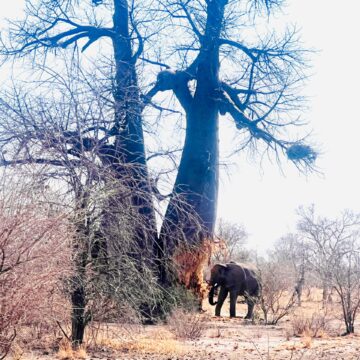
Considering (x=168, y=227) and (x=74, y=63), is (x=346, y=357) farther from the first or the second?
(x=74, y=63)

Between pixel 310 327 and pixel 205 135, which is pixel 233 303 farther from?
pixel 310 327

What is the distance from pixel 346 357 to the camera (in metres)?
6.47

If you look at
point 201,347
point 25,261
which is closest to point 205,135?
point 201,347

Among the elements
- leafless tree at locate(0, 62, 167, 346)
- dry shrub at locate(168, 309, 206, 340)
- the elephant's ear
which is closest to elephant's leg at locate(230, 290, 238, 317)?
the elephant's ear

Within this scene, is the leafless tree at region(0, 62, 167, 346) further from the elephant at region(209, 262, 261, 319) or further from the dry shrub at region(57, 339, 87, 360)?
the elephant at region(209, 262, 261, 319)

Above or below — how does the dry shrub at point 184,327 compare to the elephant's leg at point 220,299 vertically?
below

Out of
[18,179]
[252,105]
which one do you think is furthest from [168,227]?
[252,105]

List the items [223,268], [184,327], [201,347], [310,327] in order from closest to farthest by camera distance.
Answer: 1. [201,347]
2. [184,327]
3. [310,327]
4. [223,268]

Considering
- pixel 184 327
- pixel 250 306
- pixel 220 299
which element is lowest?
pixel 184 327

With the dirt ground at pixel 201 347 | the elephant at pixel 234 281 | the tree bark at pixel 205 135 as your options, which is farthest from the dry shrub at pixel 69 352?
the elephant at pixel 234 281

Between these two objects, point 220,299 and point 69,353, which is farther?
point 220,299

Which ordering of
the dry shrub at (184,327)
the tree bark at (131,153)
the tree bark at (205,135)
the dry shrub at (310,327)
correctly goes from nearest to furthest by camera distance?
the tree bark at (131,153), the dry shrub at (184,327), the dry shrub at (310,327), the tree bark at (205,135)

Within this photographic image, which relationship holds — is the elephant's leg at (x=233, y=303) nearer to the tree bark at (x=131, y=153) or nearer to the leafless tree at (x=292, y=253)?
the tree bark at (x=131, y=153)

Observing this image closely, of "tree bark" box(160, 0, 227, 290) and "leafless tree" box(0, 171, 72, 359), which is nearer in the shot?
"leafless tree" box(0, 171, 72, 359)
